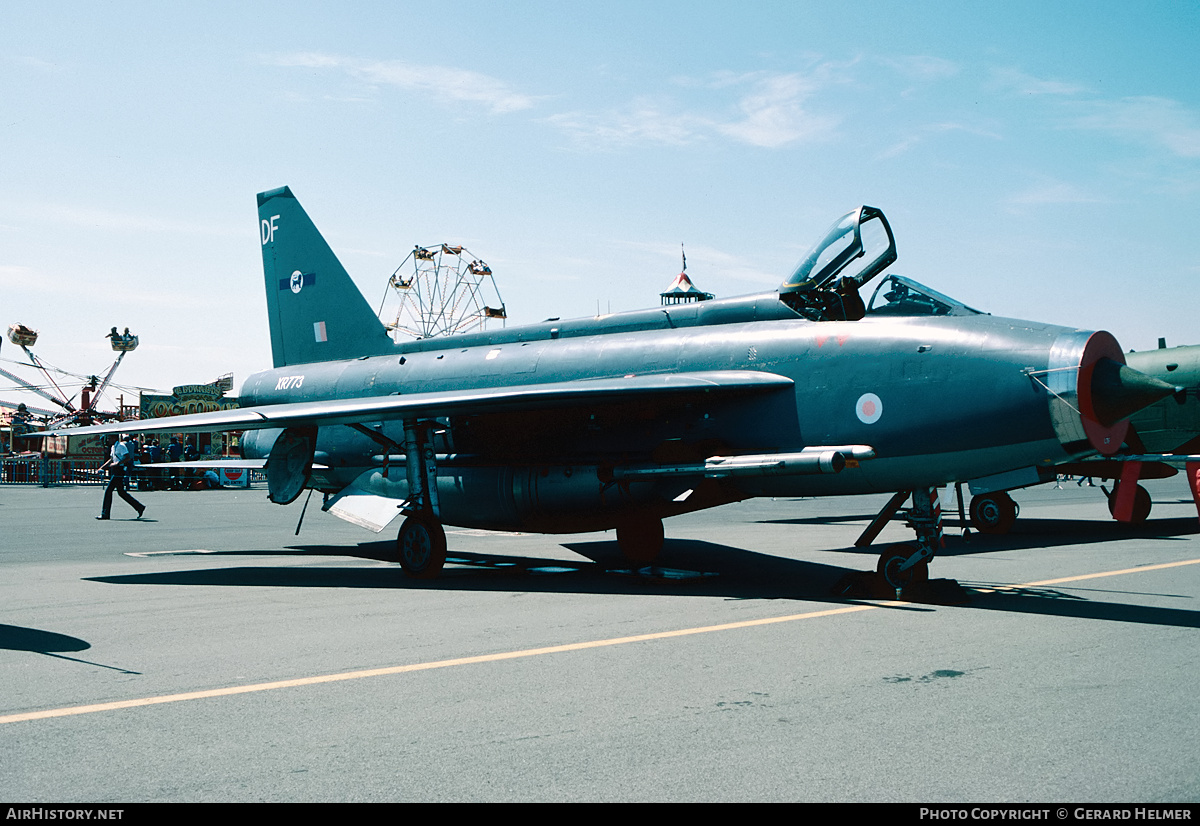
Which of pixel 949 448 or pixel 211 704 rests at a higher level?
pixel 949 448

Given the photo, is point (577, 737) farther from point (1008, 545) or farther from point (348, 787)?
point (1008, 545)

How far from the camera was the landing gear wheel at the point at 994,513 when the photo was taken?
15766 millimetres

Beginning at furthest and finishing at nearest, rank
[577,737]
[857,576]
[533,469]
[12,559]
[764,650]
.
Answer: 1. [12,559]
2. [533,469]
3. [857,576]
4. [764,650]
5. [577,737]

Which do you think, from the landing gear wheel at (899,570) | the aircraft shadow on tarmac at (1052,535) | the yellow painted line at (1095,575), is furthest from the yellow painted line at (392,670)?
the aircraft shadow on tarmac at (1052,535)

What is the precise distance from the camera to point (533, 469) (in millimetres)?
11008

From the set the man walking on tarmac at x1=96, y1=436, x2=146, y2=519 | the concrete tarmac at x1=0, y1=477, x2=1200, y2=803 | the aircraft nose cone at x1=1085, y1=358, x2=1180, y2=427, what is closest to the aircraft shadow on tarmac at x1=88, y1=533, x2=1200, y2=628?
the concrete tarmac at x1=0, y1=477, x2=1200, y2=803

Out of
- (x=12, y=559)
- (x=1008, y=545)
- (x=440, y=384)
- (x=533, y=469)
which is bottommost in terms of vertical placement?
(x=1008, y=545)

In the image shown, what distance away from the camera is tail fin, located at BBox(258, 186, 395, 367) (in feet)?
49.4

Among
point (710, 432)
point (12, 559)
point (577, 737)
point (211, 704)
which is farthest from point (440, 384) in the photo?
point (577, 737)

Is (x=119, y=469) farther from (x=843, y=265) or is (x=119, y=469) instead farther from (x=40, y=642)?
(x=843, y=265)

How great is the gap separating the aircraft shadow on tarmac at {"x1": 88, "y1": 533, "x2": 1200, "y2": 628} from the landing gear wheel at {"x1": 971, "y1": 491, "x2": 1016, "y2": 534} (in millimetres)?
2690

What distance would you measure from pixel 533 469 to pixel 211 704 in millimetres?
6326

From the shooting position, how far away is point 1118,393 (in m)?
7.61

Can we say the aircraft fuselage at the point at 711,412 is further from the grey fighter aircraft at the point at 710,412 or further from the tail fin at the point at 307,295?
the tail fin at the point at 307,295
